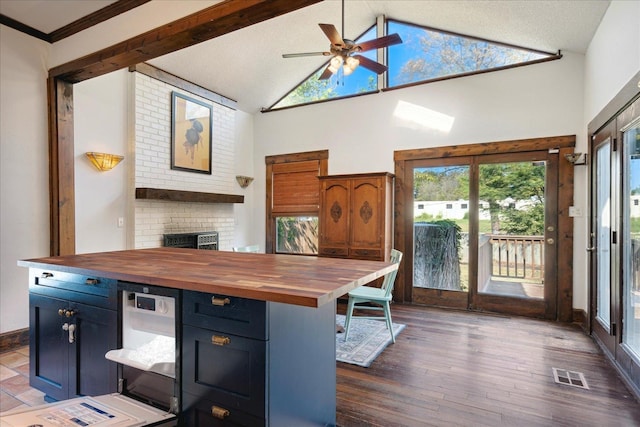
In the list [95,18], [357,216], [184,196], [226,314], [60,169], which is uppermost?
[95,18]

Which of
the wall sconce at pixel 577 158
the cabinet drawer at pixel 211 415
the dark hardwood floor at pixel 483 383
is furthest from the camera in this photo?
the wall sconce at pixel 577 158

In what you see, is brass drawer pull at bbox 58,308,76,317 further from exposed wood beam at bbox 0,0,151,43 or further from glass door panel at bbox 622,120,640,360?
glass door panel at bbox 622,120,640,360

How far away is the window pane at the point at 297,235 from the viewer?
18.8 feet

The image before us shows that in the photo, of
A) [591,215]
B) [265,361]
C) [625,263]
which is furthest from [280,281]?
[591,215]

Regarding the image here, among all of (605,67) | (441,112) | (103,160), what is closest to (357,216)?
(441,112)

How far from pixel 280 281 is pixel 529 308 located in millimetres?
3976

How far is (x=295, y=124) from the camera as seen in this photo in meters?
5.81

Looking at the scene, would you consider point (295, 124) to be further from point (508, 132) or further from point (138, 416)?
point (138, 416)

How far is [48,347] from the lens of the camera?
2180mm

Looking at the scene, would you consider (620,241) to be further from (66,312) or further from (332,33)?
(66,312)

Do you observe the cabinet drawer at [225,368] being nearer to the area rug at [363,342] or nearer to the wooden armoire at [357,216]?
the area rug at [363,342]

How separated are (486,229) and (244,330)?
13.0 ft

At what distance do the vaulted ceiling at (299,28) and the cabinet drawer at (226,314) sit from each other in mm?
2031

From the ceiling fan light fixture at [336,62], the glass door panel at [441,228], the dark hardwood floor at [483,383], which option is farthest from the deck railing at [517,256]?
the ceiling fan light fixture at [336,62]
